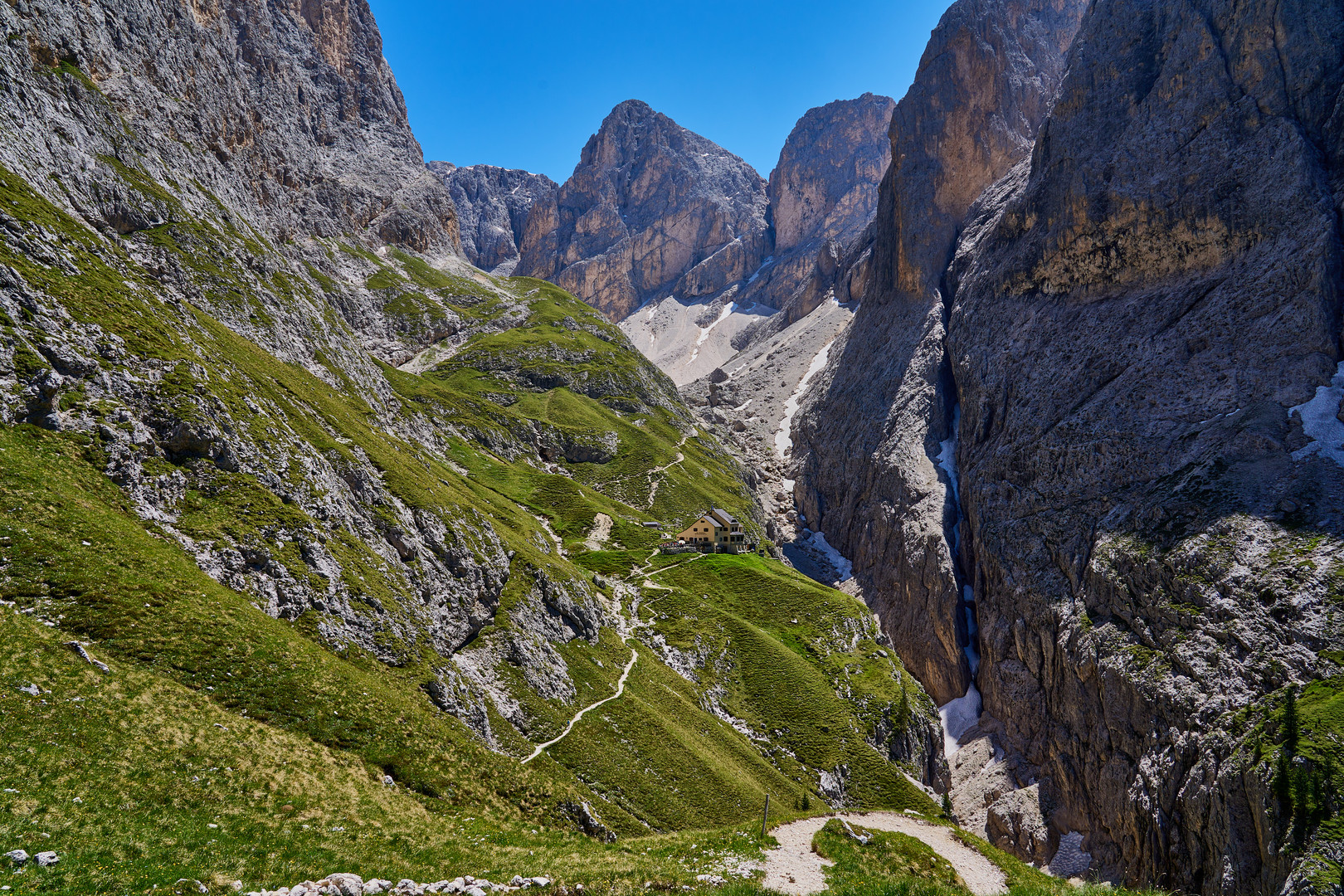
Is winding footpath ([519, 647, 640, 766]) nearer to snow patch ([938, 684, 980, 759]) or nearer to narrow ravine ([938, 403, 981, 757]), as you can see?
narrow ravine ([938, 403, 981, 757])

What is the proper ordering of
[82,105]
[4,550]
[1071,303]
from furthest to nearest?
[1071,303]
[82,105]
[4,550]

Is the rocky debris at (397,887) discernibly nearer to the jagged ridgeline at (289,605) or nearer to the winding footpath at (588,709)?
the jagged ridgeline at (289,605)

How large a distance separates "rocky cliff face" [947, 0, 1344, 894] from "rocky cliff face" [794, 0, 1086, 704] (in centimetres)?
933

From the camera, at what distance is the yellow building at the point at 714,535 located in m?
110

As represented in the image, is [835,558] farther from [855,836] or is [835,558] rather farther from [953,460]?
[855,836]

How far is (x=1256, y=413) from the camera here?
74438 mm

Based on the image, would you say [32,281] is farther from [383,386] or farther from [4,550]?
[383,386]

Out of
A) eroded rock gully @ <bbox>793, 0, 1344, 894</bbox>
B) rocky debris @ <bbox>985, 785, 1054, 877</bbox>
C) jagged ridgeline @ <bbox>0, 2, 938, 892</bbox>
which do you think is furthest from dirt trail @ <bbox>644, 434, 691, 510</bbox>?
rocky debris @ <bbox>985, 785, 1054, 877</bbox>

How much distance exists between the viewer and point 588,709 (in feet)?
182

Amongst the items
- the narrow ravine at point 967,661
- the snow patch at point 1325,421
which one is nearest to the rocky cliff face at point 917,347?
the narrow ravine at point 967,661

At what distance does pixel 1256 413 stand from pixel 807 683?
60665 millimetres

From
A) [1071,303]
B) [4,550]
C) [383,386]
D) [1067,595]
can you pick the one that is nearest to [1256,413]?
[1067,595]

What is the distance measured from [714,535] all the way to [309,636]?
250ft

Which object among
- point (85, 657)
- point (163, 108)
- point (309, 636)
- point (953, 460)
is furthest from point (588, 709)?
point (163, 108)
